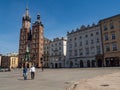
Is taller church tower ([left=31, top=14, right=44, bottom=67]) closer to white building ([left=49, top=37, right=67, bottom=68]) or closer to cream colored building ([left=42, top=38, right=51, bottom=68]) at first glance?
cream colored building ([left=42, top=38, right=51, bottom=68])

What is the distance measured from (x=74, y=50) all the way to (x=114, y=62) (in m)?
19.1

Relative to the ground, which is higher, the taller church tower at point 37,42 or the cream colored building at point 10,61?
the taller church tower at point 37,42

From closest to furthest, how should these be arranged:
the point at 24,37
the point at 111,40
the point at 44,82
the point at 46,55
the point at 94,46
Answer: the point at 44,82, the point at 111,40, the point at 94,46, the point at 46,55, the point at 24,37

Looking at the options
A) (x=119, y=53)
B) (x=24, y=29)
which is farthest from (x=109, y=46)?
(x=24, y=29)

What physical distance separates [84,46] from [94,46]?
4545 mm

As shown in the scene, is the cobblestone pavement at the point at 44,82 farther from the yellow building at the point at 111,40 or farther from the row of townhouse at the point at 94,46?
the row of townhouse at the point at 94,46

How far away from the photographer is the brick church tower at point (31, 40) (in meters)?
101

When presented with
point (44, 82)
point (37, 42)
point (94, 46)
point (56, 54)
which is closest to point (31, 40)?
point (37, 42)

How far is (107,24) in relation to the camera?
59562 mm

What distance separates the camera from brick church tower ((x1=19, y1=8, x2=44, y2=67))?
331ft

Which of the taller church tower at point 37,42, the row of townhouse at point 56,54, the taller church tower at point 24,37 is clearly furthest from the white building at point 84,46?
the taller church tower at point 24,37

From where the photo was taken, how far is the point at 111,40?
5791 cm

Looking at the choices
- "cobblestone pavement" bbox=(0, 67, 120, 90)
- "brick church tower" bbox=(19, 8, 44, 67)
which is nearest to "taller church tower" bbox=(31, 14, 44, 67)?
"brick church tower" bbox=(19, 8, 44, 67)

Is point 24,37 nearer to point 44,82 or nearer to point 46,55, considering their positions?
point 46,55
